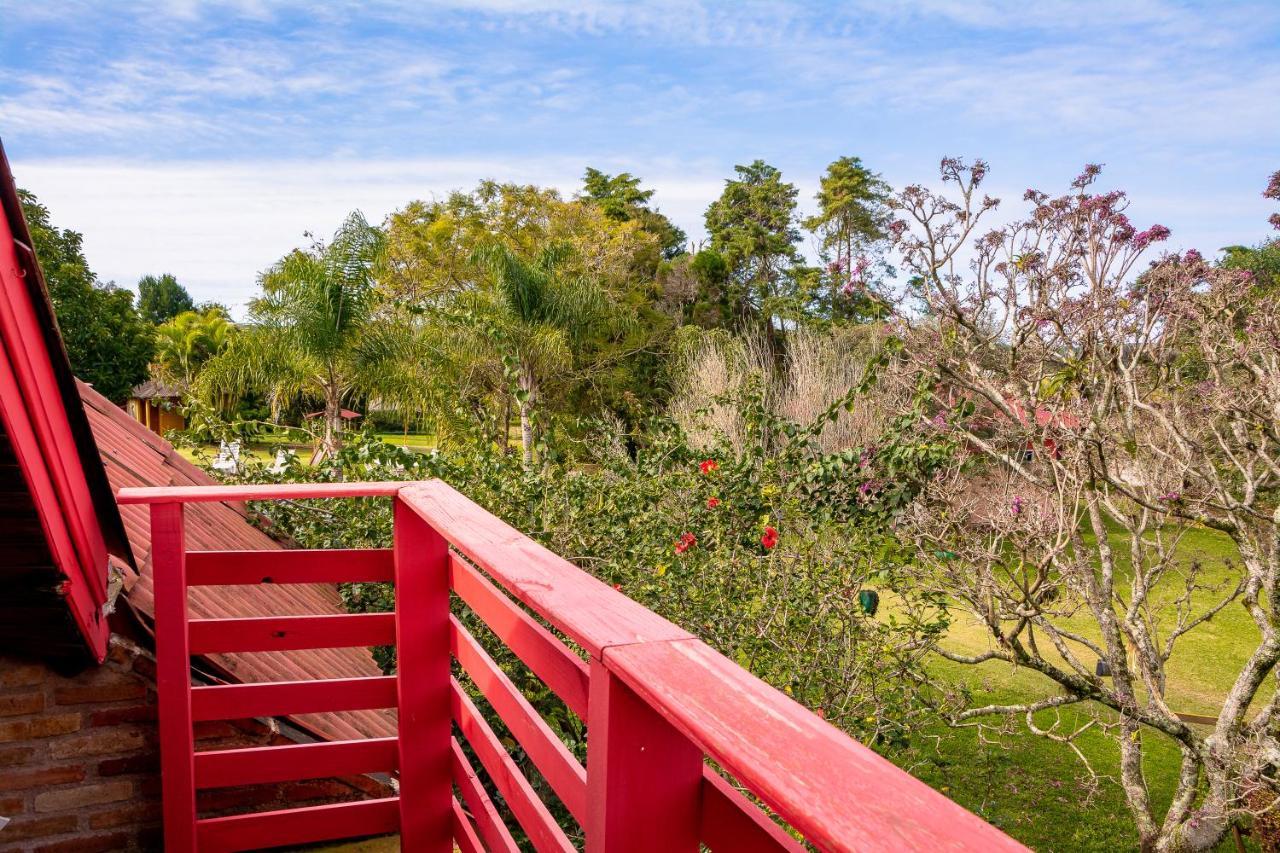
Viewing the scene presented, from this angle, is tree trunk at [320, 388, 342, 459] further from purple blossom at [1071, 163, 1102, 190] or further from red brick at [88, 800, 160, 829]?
purple blossom at [1071, 163, 1102, 190]

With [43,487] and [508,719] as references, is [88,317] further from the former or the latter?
[508,719]

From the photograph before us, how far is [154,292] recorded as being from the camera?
2689 inches

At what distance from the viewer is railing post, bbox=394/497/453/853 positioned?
1.97 meters

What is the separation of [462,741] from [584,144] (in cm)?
4072

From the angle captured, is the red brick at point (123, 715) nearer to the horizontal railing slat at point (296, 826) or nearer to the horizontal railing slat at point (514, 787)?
the horizontal railing slat at point (296, 826)

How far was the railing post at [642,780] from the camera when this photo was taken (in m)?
0.86

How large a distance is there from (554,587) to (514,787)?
53 centimetres

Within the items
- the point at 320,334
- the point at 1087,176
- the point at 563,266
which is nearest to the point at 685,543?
the point at 1087,176

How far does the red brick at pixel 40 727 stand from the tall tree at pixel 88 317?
1950 cm

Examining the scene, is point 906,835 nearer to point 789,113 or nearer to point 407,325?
point 407,325

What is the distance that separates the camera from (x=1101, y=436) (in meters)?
7.12

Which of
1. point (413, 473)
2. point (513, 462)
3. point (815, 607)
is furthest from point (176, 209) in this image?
point (815, 607)

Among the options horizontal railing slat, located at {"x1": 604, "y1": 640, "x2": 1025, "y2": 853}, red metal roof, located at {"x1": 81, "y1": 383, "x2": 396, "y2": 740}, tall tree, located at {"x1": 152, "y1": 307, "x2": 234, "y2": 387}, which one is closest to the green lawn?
red metal roof, located at {"x1": 81, "y1": 383, "x2": 396, "y2": 740}

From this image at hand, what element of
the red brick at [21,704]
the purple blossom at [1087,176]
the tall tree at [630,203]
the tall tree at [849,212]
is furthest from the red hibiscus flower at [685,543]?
the tall tree at [849,212]
